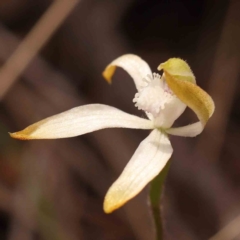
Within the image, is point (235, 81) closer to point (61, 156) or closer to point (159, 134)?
point (61, 156)

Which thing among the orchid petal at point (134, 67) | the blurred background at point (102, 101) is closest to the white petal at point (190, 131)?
the orchid petal at point (134, 67)

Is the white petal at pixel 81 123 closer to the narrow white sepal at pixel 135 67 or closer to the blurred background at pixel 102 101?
the narrow white sepal at pixel 135 67

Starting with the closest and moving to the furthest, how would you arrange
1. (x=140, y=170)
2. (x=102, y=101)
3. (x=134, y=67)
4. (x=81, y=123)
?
(x=140, y=170)
(x=81, y=123)
(x=134, y=67)
(x=102, y=101)

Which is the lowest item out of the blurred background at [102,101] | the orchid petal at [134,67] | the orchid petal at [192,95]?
the blurred background at [102,101]

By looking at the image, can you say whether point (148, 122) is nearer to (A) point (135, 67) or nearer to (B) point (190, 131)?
(B) point (190, 131)

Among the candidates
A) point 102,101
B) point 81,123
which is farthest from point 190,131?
point 102,101

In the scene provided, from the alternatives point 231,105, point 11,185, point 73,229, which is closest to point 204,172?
point 231,105
